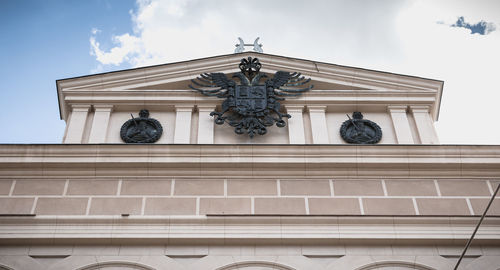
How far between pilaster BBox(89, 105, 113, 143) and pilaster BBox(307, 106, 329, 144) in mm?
4172

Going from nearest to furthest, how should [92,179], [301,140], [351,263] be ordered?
[351,263]
[92,179]
[301,140]

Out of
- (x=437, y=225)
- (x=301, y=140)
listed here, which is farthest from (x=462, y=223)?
(x=301, y=140)

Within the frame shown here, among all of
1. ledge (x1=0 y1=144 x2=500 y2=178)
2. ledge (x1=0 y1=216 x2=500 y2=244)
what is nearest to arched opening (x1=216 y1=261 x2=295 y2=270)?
ledge (x1=0 y1=216 x2=500 y2=244)

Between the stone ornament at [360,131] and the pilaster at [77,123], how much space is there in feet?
17.2

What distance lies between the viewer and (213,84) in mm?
13562

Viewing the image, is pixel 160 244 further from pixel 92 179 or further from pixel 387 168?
pixel 387 168

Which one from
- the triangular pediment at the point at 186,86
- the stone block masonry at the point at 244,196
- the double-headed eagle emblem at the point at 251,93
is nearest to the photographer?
the stone block masonry at the point at 244,196

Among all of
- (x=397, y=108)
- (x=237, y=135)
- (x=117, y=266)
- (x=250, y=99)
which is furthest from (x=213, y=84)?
(x=117, y=266)

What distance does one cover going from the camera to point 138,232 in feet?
34.7

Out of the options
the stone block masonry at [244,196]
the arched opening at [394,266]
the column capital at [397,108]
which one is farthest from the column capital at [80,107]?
the arched opening at [394,266]

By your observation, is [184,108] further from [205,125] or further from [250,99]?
[250,99]

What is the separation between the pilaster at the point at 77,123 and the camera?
12453 mm

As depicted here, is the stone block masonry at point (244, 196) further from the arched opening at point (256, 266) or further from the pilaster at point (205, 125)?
the pilaster at point (205, 125)

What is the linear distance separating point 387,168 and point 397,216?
119 cm
